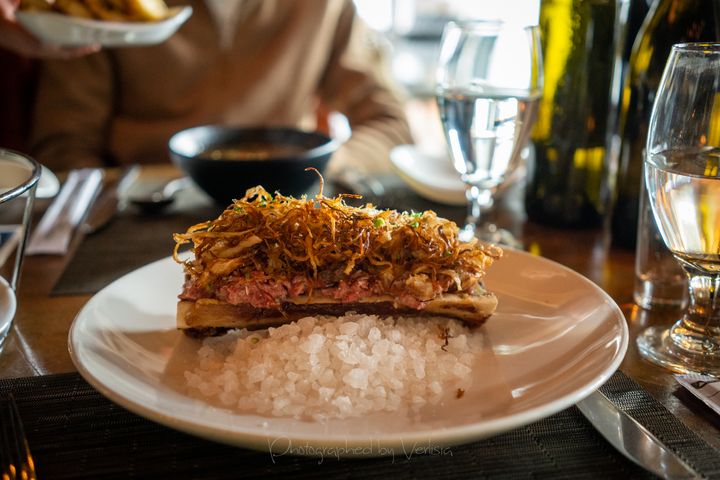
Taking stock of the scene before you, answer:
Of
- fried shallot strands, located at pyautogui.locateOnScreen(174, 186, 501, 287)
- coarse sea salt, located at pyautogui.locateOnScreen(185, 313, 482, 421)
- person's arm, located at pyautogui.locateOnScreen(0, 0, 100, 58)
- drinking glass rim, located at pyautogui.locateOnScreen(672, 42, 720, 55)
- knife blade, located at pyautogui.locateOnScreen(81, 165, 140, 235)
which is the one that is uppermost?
drinking glass rim, located at pyautogui.locateOnScreen(672, 42, 720, 55)

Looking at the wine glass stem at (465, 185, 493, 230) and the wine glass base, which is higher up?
the wine glass stem at (465, 185, 493, 230)

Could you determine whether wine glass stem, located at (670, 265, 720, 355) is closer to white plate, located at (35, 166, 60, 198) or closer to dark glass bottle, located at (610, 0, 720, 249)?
dark glass bottle, located at (610, 0, 720, 249)

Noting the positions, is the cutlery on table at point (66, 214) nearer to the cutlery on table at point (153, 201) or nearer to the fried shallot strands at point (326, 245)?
the cutlery on table at point (153, 201)

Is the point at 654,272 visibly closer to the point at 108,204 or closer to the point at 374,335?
the point at 374,335

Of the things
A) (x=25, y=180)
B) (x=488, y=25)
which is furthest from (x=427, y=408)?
(x=488, y=25)

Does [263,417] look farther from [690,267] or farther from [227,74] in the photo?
[227,74]

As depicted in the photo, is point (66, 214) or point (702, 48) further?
point (66, 214)

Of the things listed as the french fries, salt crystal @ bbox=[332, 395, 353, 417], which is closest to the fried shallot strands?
salt crystal @ bbox=[332, 395, 353, 417]

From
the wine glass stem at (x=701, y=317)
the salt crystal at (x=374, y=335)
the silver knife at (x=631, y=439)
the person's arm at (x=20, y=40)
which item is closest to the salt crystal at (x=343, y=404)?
the salt crystal at (x=374, y=335)
